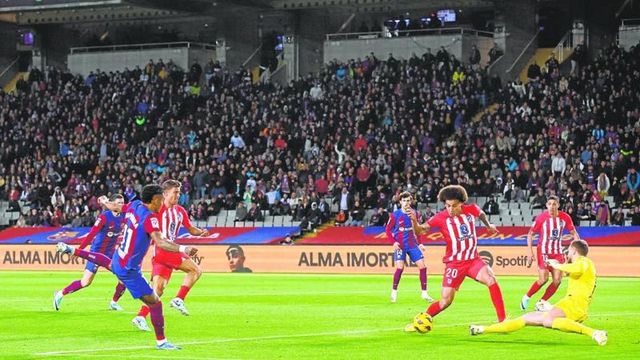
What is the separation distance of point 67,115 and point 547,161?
27.1 m

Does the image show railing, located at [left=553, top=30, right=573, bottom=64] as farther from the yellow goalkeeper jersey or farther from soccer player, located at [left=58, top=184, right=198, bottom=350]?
soccer player, located at [left=58, top=184, right=198, bottom=350]

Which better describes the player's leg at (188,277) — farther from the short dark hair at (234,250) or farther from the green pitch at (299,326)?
the short dark hair at (234,250)

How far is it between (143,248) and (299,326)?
443 cm

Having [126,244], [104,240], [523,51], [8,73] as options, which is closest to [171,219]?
[104,240]

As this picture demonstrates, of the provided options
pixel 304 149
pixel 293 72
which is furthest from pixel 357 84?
pixel 293 72

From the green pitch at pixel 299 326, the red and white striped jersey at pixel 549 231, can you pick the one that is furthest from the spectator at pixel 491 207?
the red and white striped jersey at pixel 549 231

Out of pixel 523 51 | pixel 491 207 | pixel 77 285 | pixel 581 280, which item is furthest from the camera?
pixel 523 51

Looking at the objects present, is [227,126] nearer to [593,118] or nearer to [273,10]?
[273,10]

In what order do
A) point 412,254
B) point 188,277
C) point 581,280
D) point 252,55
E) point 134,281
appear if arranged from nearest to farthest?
point 581,280, point 134,281, point 188,277, point 412,254, point 252,55

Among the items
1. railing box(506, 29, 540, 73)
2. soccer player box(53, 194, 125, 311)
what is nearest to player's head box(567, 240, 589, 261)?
soccer player box(53, 194, 125, 311)

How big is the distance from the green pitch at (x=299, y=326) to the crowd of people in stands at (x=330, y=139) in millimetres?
11895

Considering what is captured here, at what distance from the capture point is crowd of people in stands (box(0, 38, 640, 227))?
44.9 meters

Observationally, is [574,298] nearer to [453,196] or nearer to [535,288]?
[453,196]

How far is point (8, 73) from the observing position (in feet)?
241
